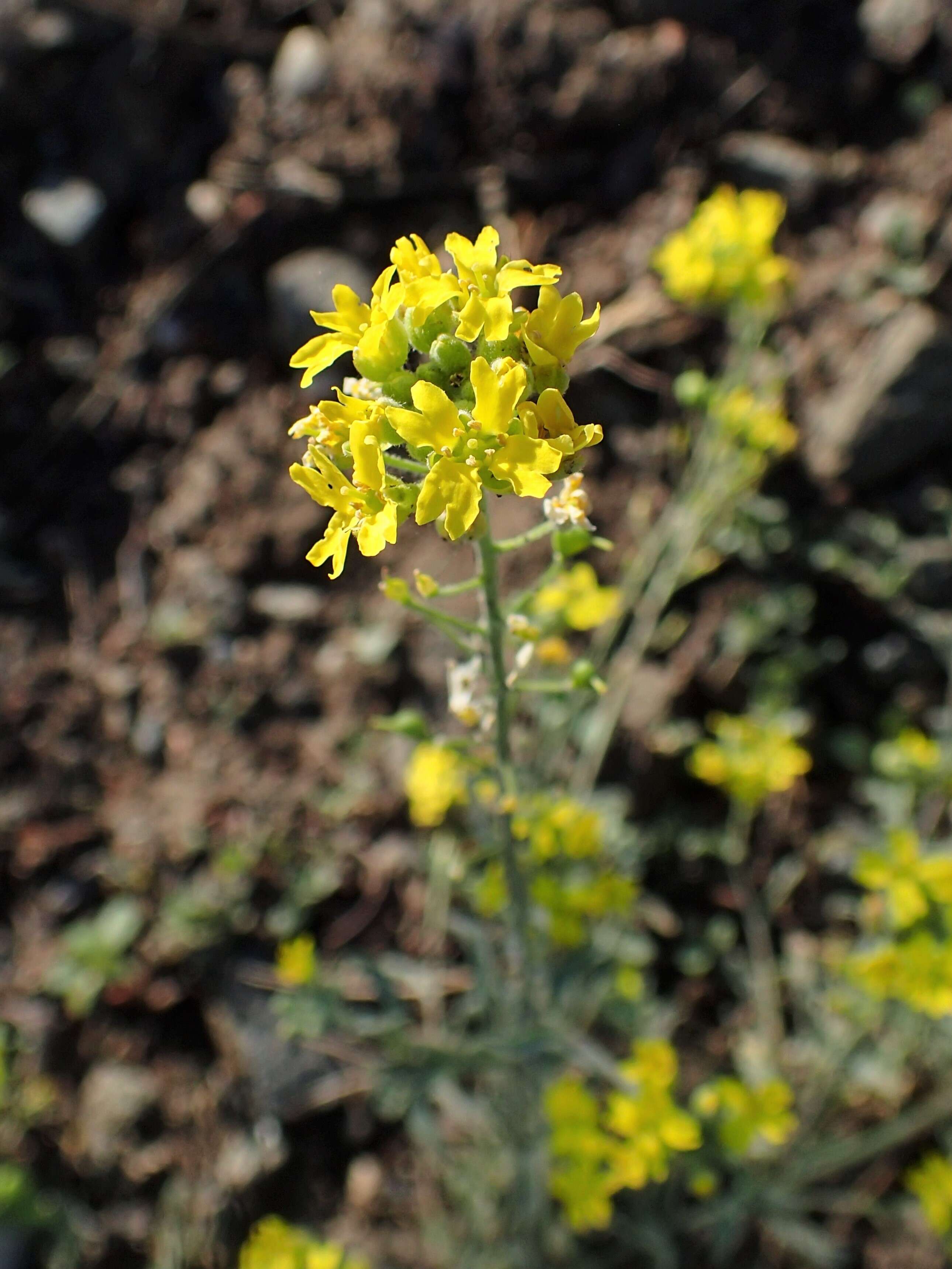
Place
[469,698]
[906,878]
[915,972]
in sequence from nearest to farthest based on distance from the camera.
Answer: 1. [469,698]
2. [915,972]
3. [906,878]

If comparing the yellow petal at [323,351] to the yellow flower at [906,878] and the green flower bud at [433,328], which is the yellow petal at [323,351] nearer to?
the green flower bud at [433,328]

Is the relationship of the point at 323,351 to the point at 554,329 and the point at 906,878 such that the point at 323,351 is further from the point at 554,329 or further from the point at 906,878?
the point at 906,878

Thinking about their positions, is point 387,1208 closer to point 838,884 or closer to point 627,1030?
point 627,1030

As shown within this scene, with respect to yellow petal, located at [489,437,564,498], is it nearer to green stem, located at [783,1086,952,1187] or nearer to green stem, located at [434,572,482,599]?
green stem, located at [434,572,482,599]

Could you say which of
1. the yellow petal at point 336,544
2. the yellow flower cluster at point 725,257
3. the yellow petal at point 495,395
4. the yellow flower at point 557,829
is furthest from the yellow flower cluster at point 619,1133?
the yellow flower cluster at point 725,257

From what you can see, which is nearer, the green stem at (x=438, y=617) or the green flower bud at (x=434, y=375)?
the green flower bud at (x=434, y=375)

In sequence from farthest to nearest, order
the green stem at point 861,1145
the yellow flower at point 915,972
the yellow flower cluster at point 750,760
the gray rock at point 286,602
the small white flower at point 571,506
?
the gray rock at point 286,602 < the yellow flower cluster at point 750,760 < the green stem at point 861,1145 < the yellow flower at point 915,972 < the small white flower at point 571,506

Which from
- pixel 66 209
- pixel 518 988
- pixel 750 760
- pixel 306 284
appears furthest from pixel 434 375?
pixel 66 209
